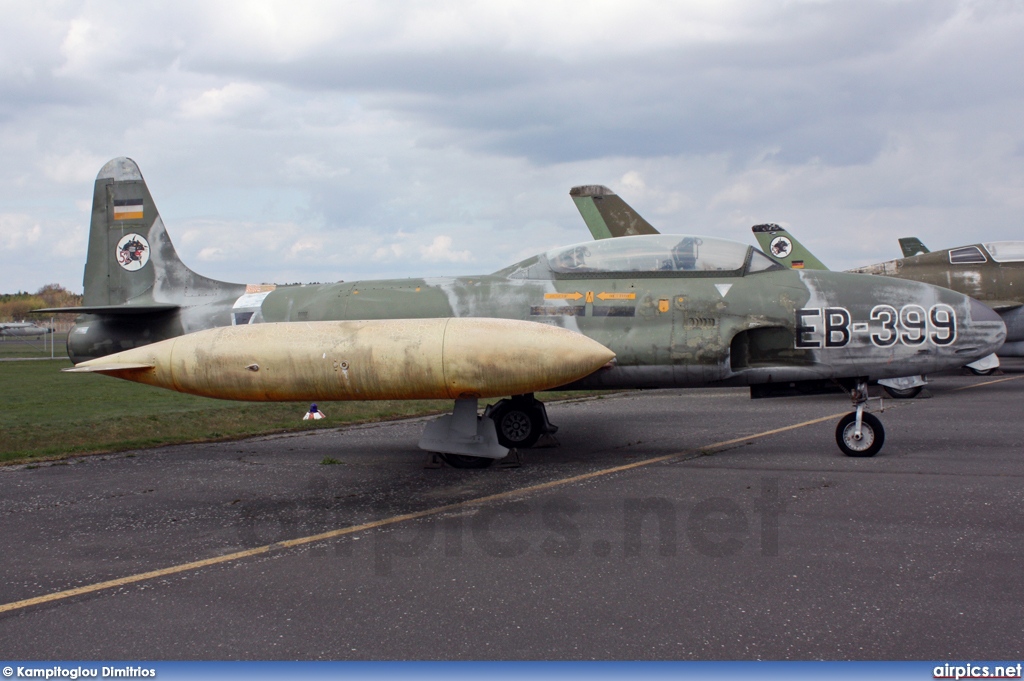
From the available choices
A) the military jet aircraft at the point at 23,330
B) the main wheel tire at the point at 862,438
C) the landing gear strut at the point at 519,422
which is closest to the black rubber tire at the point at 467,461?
the landing gear strut at the point at 519,422

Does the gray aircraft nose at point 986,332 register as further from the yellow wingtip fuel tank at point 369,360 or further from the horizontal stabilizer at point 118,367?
the horizontal stabilizer at point 118,367

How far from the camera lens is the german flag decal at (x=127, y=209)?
11.3 metres

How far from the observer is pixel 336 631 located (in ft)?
13.4

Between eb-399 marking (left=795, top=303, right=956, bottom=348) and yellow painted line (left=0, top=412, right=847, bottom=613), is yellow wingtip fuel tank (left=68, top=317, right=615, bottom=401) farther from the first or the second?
eb-399 marking (left=795, top=303, right=956, bottom=348)

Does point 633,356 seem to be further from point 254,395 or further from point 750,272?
point 254,395

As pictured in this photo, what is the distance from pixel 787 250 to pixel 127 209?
1801cm

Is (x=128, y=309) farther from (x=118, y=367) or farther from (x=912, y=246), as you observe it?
(x=912, y=246)

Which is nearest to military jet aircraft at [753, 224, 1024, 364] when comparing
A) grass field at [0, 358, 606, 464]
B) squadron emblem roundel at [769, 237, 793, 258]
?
squadron emblem roundel at [769, 237, 793, 258]

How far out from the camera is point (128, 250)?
1117 cm

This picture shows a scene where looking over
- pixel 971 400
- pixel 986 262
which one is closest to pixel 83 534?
pixel 971 400

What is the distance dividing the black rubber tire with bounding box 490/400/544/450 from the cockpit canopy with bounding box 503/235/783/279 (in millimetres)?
1897

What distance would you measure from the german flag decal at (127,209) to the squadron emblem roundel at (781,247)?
17.6m

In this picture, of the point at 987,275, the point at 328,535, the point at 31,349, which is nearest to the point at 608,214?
the point at 987,275

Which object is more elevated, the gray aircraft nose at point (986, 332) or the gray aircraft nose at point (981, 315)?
the gray aircraft nose at point (981, 315)
